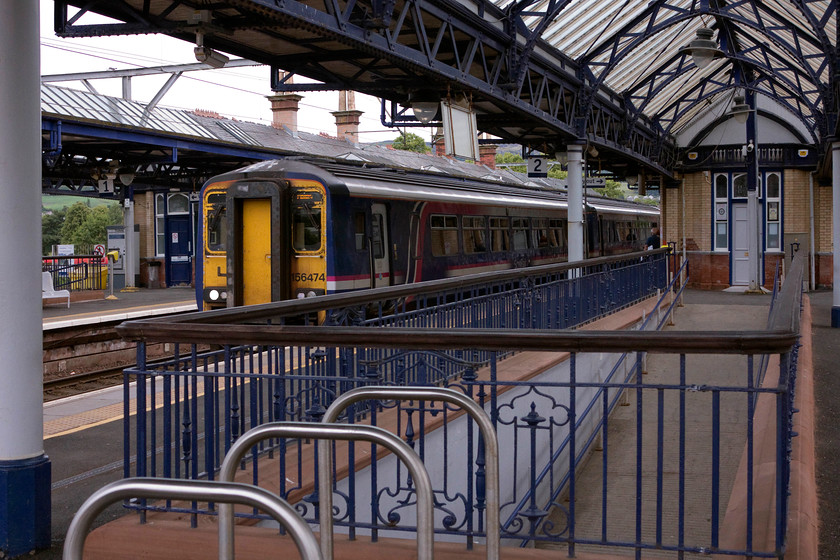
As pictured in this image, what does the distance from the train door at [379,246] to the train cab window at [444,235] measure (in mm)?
1544

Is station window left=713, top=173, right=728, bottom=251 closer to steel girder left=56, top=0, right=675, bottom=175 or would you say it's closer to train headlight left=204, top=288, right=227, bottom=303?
steel girder left=56, top=0, right=675, bottom=175

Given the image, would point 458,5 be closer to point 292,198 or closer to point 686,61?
point 292,198

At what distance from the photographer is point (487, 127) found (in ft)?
64.4

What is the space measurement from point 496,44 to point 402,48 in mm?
3625

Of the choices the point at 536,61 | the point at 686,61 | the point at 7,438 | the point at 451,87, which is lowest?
the point at 7,438

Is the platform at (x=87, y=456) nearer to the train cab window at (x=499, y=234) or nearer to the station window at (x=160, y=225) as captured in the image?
the train cab window at (x=499, y=234)

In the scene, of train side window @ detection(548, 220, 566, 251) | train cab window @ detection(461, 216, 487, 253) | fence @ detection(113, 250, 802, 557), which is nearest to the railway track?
fence @ detection(113, 250, 802, 557)

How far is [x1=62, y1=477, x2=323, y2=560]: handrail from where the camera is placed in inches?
81.5

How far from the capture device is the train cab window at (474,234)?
17.8 m

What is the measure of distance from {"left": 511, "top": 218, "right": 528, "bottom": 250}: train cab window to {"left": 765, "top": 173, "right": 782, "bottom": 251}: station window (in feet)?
35.9

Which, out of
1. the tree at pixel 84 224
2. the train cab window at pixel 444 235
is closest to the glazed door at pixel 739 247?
the train cab window at pixel 444 235

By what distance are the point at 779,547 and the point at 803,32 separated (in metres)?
16.4

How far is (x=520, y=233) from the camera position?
20875 millimetres

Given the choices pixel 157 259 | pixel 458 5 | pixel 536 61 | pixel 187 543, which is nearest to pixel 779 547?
pixel 187 543
